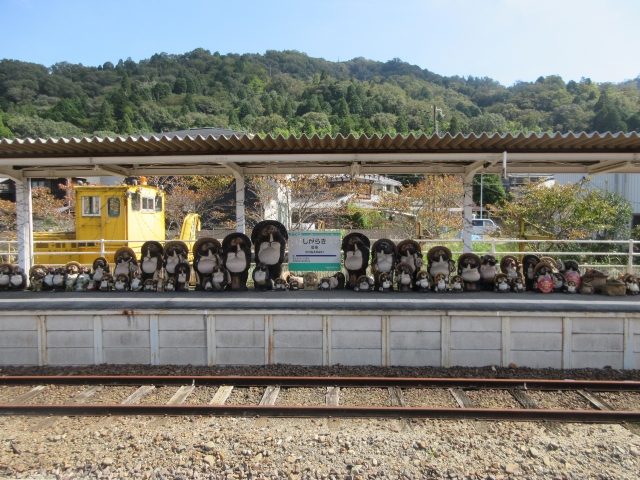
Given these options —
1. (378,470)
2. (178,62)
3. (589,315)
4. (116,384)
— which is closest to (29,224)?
(116,384)

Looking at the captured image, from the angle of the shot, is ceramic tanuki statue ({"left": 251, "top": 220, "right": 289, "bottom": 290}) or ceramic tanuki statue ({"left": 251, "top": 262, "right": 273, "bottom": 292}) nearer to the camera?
ceramic tanuki statue ({"left": 251, "top": 262, "right": 273, "bottom": 292})

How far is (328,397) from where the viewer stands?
5156 millimetres

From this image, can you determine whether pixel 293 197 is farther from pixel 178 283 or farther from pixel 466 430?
pixel 466 430

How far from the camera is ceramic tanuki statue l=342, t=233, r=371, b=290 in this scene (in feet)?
25.2

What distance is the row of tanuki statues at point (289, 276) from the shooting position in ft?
24.3

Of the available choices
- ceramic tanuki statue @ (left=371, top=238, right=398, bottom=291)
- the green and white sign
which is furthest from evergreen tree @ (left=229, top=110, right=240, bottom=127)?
ceramic tanuki statue @ (left=371, top=238, right=398, bottom=291)

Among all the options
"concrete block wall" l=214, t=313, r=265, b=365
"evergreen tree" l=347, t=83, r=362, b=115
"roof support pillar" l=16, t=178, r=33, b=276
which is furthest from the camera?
"evergreen tree" l=347, t=83, r=362, b=115

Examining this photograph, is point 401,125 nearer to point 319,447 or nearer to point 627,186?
point 627,186

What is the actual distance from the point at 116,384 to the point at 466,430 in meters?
4.30

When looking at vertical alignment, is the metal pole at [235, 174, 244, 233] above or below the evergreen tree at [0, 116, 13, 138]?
below

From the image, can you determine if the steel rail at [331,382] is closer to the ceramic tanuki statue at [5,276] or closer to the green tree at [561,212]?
the ceramic tanuki statue at [5,276]

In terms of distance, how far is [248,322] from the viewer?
623 cm

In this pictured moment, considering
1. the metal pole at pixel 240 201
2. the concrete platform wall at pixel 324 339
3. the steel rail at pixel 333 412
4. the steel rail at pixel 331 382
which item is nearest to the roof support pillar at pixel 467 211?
the concrete platform wall at pixel 324 339

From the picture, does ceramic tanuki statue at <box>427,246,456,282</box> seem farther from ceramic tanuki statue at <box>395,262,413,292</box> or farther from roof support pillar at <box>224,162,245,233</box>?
roof support pillar at <box>224,162,245,233</box>
